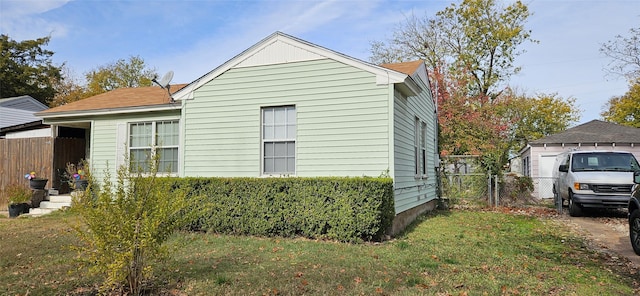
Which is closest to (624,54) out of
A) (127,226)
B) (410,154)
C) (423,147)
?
(423,147)

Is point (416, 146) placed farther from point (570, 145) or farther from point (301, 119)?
point (570, 145)

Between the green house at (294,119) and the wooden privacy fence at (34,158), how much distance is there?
3.20m

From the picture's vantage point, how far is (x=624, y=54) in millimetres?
11148

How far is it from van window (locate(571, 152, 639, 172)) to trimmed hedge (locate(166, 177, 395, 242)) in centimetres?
732

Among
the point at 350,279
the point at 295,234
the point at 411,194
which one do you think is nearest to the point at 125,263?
the point at 350,279

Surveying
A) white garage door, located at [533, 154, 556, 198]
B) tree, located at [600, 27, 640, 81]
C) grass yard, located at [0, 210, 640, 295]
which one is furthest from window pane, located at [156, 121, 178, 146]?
white garage door, located at [533, 154, 556, 198]

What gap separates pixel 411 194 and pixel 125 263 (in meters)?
7.04

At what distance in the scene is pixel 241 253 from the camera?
245 inches

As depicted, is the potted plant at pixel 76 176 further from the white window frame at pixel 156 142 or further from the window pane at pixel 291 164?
the window pane at pixel 291 164

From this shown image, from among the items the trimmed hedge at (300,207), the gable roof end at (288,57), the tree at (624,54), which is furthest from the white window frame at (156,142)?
the tree at (624,54)

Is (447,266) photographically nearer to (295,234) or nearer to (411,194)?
(295,234)

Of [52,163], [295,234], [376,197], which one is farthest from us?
[52,163]

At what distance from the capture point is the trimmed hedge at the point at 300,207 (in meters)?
6.96

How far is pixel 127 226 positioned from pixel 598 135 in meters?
21.0
